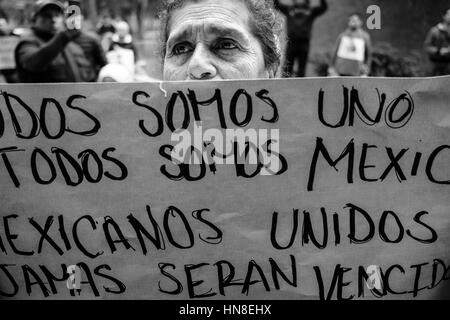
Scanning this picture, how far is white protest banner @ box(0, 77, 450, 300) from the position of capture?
159 centimetres

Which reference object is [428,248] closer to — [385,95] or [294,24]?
[385,95]

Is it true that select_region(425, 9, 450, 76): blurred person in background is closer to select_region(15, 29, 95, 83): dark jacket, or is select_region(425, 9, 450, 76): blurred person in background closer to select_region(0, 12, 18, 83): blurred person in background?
select_region(15, 29, 95, 83): dark jacket

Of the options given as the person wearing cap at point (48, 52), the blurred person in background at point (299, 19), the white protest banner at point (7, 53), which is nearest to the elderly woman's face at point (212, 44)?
the person wearing cap at point (48, 52)

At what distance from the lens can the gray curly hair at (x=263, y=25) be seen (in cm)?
218

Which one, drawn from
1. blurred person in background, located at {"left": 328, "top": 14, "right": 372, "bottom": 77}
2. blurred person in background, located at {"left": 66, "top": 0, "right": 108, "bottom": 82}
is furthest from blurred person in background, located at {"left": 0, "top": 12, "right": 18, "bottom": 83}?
blurred person in background, located at {"left": 328, "top": 14, "right": 372, "bottom": 77}

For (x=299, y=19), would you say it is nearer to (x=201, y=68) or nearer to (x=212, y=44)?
(x=212, y=44)

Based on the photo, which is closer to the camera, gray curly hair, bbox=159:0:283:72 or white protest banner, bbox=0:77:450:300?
white protest banner, bbox=0:77:450:300

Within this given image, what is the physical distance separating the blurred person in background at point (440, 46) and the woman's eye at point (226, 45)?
744cm

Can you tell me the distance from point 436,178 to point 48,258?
104 centimetres

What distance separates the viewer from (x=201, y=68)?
198cm

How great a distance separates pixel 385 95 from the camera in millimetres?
1576

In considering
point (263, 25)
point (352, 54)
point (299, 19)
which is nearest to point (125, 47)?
point (299, 19)

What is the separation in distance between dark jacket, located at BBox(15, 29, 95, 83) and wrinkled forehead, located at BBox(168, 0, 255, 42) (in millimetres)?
2792

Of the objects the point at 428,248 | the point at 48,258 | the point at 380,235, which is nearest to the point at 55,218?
the point at 48,258
